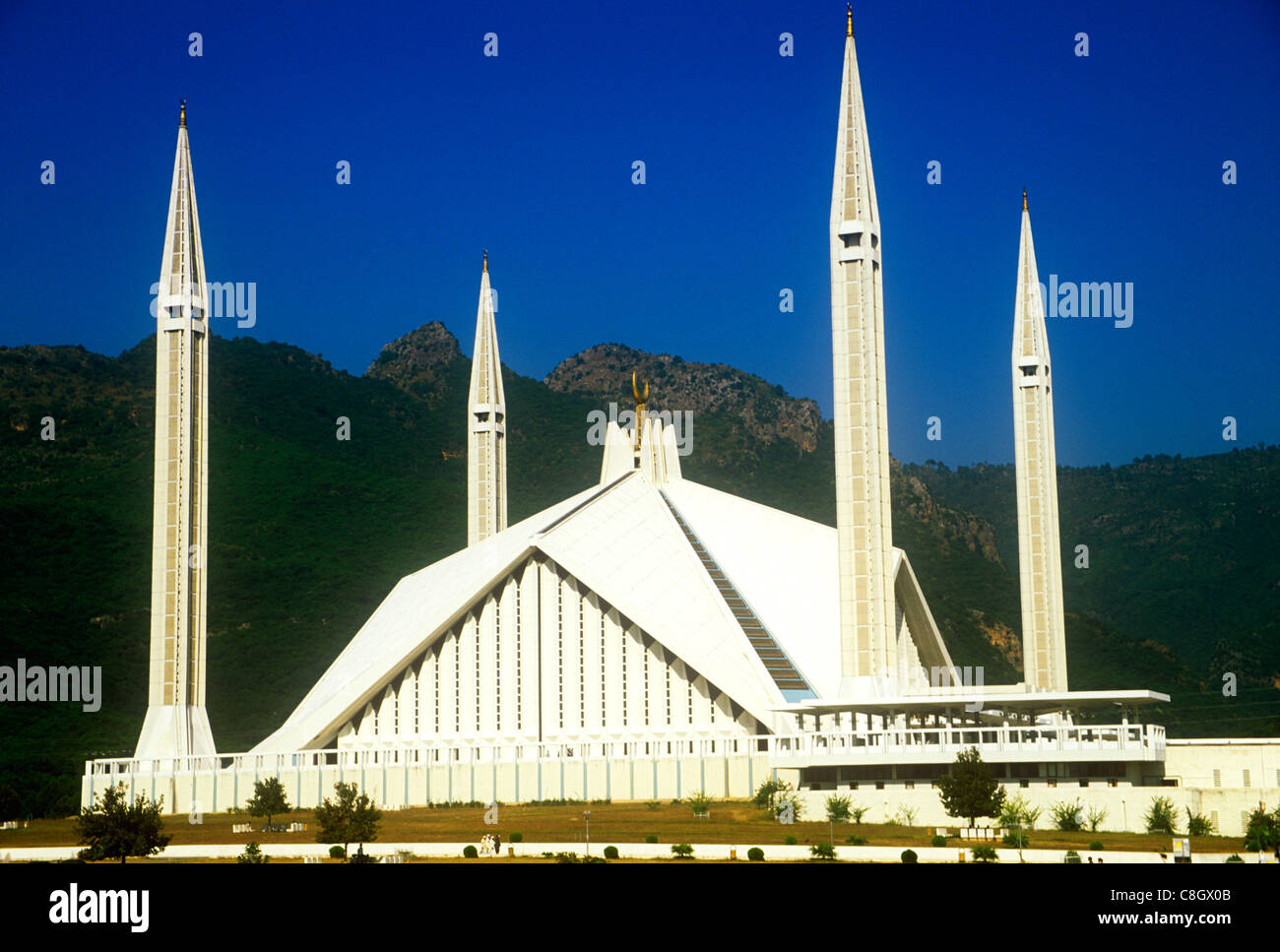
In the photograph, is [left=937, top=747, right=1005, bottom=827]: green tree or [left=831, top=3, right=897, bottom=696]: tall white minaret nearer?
[left=937, top=747, right=1005, bottom=827]: green tree

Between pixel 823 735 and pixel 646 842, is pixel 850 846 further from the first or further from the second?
pixel 823 735

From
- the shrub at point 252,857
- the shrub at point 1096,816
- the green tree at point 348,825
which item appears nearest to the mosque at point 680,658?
the shrub at point 1096,816

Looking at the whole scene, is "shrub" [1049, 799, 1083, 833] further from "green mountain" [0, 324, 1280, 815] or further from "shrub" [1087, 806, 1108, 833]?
"green mountain" [0, 324, 1280, 815]

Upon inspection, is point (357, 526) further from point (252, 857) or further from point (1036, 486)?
point (252, 857)

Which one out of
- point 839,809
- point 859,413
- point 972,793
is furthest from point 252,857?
point 859,413

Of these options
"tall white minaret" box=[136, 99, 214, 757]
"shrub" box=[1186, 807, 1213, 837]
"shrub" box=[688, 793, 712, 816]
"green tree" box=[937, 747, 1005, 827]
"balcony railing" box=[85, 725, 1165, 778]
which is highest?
"tall white minaret" box=[136, 99, 214, 757]

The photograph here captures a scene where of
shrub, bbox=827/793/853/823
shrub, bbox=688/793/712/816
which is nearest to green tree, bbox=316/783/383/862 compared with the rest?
shrub, bbox=688/793/712/816

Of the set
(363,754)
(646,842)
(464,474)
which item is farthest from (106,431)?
(646,842)

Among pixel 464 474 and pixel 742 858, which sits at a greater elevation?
pixel 464 474
